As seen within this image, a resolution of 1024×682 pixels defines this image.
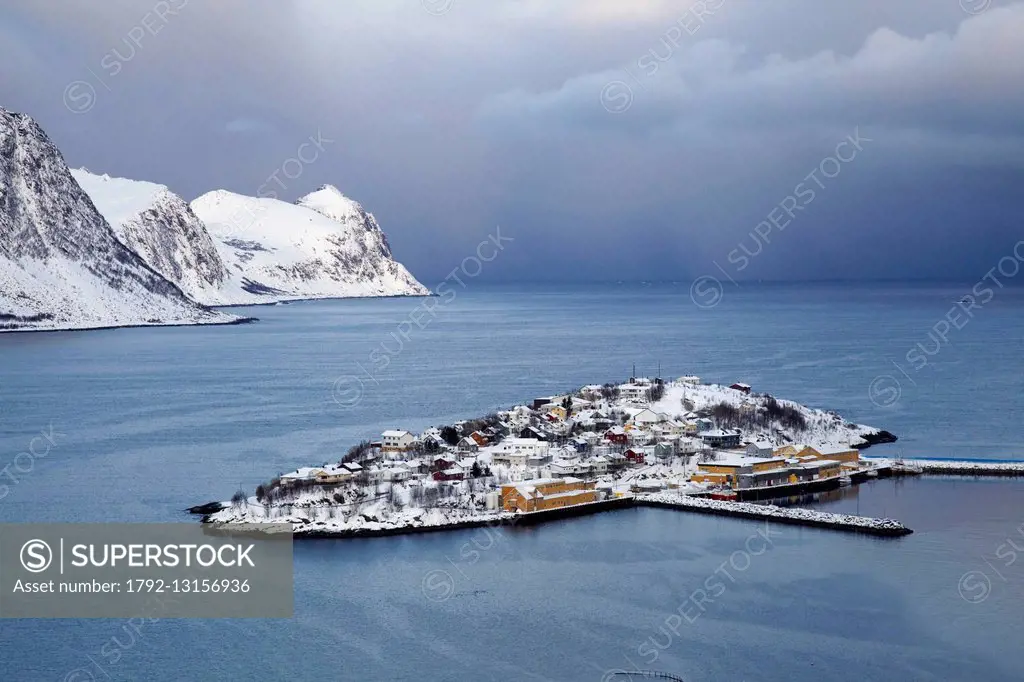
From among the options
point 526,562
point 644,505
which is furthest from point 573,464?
point 526,562

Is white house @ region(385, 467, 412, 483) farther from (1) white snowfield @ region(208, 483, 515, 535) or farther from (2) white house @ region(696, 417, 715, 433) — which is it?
(2) white house @ region(696, 417, 715, 433)

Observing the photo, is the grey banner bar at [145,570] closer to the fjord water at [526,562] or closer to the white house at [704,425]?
the fjord water at [526,562]

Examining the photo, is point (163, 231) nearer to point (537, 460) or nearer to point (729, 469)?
point (537, 460)

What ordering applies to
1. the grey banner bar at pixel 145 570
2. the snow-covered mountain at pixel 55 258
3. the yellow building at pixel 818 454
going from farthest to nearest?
the snow-covered mountain at pixel 55 258, the yellow building at pixel 818 454, the grey banner bar at pixel 145 570

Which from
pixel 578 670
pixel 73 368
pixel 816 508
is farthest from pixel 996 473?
pixel 73 368

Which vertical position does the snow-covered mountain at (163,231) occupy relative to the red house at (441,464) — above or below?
above

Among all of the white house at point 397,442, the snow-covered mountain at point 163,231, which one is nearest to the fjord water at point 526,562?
the white house at point 397,442

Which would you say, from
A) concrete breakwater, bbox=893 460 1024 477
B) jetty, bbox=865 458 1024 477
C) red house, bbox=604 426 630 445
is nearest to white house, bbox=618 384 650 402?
red house, bbox=604 426 630 445
